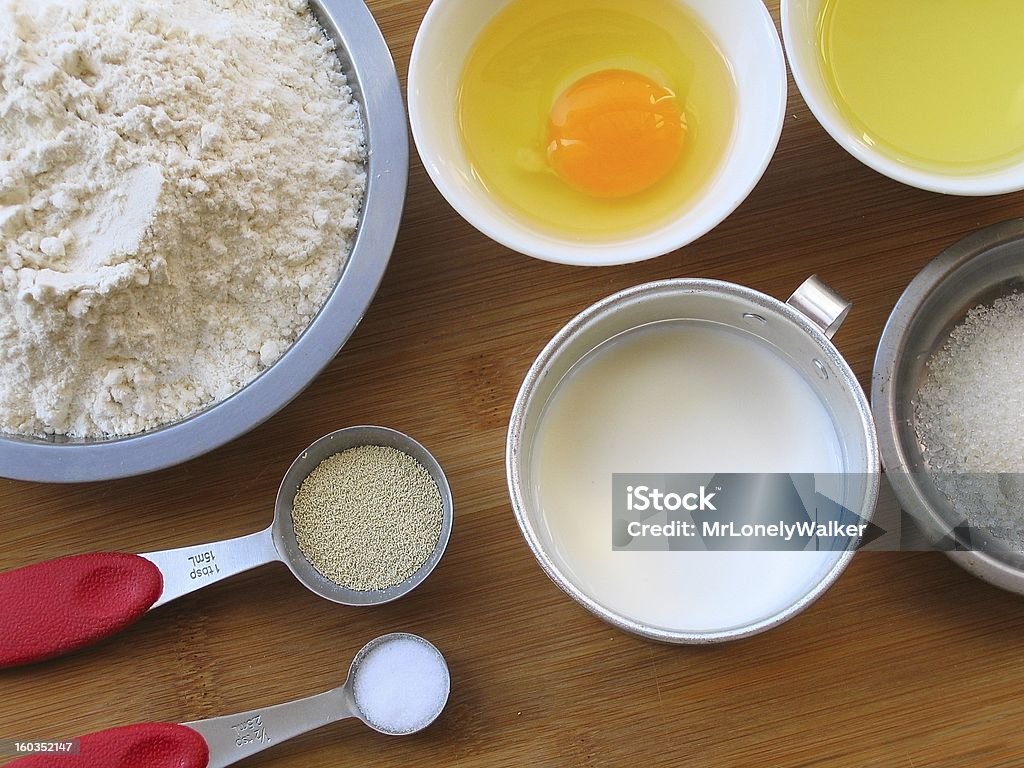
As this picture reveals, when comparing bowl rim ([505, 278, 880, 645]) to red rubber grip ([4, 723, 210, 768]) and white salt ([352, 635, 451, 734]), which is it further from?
red rubber grip ([4, 723, 210, 768])

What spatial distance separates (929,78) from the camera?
3.59 feet

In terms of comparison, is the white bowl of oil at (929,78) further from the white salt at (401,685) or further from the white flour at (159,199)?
the white salt at (401,685)

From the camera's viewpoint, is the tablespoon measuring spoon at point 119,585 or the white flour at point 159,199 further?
the tablespoon measuring spoon at point 119,585

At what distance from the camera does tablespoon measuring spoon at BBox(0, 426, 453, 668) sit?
109 centimetres

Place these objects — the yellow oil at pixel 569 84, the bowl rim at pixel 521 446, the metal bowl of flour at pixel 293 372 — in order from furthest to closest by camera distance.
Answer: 1. the yellow oil at pixel 569 84
2. the metal bowl of flour at pixel 293 372
3. the bowl rim at pixel 521 446

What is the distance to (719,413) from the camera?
1.08 m

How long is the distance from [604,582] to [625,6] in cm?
76

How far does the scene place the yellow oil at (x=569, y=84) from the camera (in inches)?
44.1

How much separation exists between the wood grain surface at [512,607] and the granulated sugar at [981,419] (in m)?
0.09

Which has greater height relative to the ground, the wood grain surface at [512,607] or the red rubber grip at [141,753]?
the wood grain surface at [512,607]

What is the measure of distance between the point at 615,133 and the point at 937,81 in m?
0.42

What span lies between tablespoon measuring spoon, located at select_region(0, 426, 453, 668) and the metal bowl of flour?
13cm

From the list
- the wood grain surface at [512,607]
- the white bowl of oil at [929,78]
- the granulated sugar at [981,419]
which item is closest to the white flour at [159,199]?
the wood grain surface at [512,607]

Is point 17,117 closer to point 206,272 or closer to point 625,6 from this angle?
point 206,272
